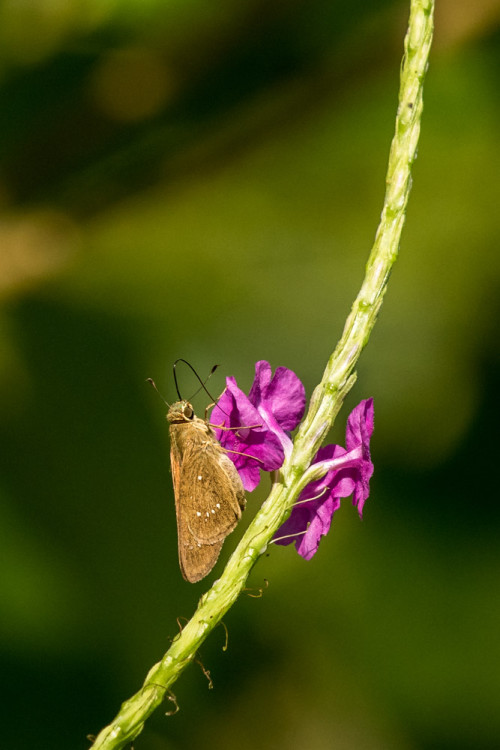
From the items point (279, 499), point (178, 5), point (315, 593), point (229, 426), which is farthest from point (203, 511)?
point (178, 5)

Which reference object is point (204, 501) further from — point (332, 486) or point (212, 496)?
point (332, 486)

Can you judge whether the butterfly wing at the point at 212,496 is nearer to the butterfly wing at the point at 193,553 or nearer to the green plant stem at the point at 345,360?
the butterfly wing at the point at 193,553

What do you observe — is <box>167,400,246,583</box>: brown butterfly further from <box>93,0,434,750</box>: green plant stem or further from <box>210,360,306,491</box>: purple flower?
<box>93,0,434,750</box>: green plant stem

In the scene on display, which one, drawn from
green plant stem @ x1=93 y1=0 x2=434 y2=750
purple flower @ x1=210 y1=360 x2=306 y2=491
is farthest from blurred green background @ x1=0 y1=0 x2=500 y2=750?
green plant stem @ x1=93 y1=0 x2=434 y2=750

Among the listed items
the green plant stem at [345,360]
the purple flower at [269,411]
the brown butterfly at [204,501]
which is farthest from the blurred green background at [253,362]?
the green plant stem at [345,360]

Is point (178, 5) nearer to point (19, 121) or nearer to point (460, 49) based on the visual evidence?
point (19, 121)

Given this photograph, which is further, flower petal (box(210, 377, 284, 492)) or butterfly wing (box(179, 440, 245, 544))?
butterfly wing (box(179, 440, 245, 544))
